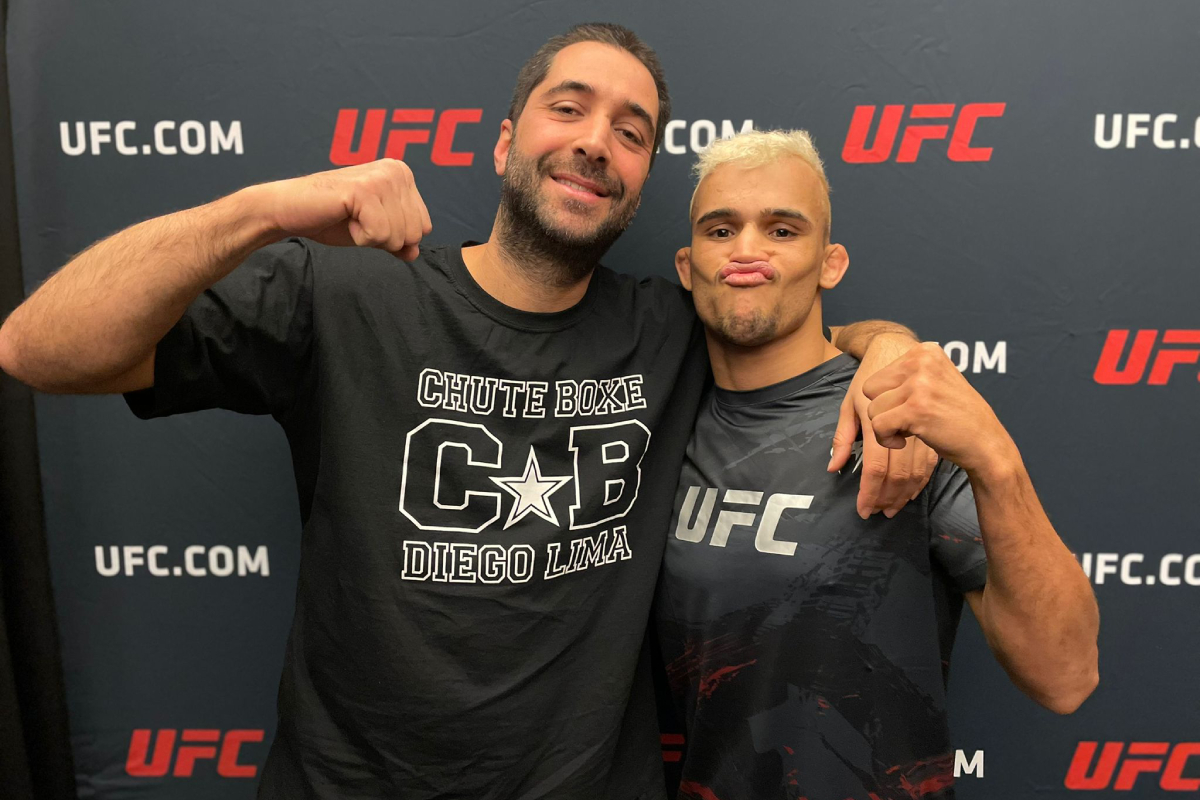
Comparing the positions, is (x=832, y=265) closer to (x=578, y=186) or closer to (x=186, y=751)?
(x=578, y=186)

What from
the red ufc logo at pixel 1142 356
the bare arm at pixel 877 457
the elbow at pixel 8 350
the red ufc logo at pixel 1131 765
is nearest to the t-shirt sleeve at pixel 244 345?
the elbow at pixel 8 350

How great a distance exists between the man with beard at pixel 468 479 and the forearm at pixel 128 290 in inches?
4.0

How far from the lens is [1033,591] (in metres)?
0.96

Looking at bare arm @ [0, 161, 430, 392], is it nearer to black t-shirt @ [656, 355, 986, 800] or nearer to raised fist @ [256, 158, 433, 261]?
raised fist @ [256, 158, 433, 261]

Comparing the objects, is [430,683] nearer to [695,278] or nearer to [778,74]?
[695,278]

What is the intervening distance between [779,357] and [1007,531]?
397mm

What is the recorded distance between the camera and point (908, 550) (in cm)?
106

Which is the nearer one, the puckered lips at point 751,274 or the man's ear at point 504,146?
the puckered lips at point 751,274

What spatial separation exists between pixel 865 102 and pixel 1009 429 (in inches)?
26.5

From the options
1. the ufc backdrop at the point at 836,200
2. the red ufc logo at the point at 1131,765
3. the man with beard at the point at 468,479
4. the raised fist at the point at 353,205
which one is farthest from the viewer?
the red ufc logo at the point at 1131,765

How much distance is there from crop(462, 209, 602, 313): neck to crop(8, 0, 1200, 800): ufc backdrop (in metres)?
0.33

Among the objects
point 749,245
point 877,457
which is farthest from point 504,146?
point 877,457

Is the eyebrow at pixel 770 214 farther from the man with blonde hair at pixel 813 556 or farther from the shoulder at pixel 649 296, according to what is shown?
the shoulder at pixel 649 296

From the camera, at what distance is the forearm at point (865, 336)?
118 centimetres
